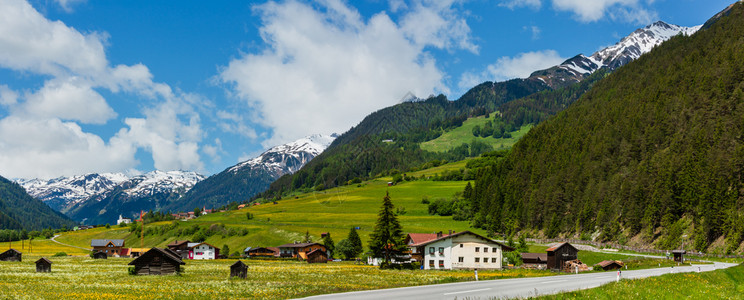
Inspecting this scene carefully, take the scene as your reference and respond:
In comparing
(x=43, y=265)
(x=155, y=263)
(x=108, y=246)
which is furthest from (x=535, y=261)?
(x=108, y=246)

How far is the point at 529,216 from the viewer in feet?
485

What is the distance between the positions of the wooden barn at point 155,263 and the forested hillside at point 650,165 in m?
84.8

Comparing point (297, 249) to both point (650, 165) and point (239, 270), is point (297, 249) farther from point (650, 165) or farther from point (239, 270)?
point (650, 165)

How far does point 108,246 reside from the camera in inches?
6767

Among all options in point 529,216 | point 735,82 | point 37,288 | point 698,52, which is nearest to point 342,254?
point 529,216

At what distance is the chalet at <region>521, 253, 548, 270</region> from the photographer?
90875mm

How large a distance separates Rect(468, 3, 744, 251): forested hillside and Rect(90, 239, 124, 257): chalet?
129 metres

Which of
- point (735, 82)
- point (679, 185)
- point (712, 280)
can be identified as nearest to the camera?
point (712, 280)

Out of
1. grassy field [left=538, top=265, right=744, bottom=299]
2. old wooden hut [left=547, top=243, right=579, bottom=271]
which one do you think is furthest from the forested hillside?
grassy field [left=538, top=265, right=744, bottom=299]

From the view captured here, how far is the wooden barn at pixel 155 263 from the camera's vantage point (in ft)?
201

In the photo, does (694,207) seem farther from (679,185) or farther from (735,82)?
(735,82)

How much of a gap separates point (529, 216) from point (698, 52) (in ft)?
290

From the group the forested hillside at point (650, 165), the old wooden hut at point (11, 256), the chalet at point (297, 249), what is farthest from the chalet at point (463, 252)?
the old wooden hut at point (11, 256)

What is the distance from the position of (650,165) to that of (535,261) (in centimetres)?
4934
